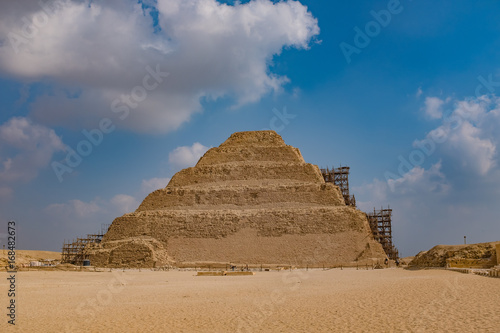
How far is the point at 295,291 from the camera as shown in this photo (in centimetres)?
1828

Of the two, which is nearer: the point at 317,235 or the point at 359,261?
the point at 359,261

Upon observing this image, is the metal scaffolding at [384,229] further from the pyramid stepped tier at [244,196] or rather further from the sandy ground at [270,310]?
the sandy ground at [270,310]

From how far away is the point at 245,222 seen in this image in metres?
45.8

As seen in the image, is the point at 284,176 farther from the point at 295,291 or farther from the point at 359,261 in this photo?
the point at 295,291

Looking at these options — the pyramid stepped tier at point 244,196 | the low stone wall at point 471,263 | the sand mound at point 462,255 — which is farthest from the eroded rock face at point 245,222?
the low stone wall at point 471,263

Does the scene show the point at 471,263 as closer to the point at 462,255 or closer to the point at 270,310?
the point at 462,255

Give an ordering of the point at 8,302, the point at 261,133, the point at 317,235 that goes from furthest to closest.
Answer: the point at 261,133 → the point at 317,235 → the point at 8,302

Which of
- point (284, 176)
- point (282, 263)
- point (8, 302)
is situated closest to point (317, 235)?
point (282, 263)

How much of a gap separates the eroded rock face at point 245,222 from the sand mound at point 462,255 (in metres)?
6.18

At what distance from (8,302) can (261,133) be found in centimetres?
4765

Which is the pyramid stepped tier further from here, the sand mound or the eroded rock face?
the sand mound

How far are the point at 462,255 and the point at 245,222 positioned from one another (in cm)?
2056

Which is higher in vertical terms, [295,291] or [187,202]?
[187,202]

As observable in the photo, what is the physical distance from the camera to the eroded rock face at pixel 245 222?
42719 mm
